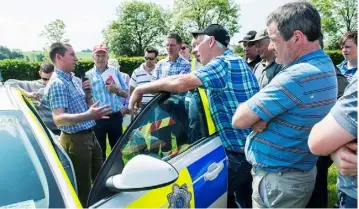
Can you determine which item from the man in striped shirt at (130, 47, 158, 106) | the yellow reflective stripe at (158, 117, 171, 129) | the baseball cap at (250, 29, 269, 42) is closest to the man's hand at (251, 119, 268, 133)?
the yellow reflective stripe at (158, 117, 171, 129)

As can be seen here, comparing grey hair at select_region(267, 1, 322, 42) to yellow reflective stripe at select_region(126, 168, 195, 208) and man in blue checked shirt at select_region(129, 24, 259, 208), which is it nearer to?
man in blue checked shirt at select_region(129, 24, 259, 208)

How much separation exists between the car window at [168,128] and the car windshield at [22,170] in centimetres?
40

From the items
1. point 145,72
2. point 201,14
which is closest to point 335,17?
point 201,14

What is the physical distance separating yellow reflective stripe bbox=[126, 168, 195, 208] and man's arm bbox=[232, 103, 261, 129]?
1.44 ft

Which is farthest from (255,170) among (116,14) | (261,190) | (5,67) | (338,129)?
(116,14)

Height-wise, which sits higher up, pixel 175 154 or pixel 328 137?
pixel 328 137

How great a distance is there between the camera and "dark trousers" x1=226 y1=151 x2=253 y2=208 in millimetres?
2498

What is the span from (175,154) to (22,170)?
86 centimetres

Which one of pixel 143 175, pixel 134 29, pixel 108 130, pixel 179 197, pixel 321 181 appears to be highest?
pixel 134 29

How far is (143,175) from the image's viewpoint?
1.70 meters

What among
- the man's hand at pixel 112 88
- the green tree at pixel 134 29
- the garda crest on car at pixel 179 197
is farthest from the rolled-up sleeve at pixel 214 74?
the green tree at pixel 134 29

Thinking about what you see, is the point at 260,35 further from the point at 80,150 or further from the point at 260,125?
the point at 260,125

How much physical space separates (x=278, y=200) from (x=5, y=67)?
968 inches

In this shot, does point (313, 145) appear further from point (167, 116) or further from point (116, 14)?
point (116, 14)
